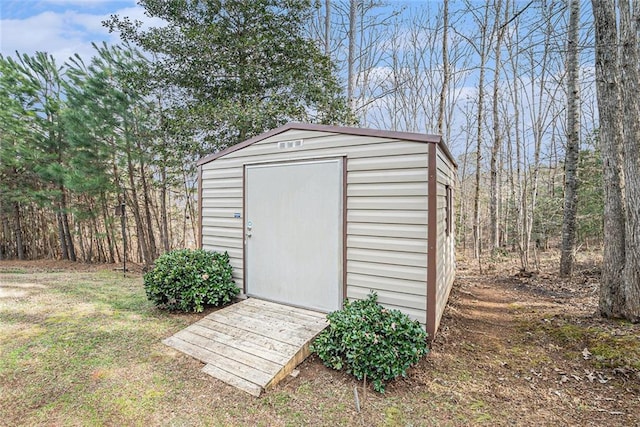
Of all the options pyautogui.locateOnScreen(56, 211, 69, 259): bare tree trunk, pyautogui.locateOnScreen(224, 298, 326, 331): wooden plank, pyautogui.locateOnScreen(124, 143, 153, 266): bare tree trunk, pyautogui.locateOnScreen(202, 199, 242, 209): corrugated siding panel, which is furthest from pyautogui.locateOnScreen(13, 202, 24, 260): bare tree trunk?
pyautogui.locateOnScreen(224, 298, 326, 331): wooden plank

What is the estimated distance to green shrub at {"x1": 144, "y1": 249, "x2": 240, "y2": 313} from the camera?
416 centimetres

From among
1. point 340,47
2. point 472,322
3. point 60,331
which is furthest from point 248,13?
point 472,322

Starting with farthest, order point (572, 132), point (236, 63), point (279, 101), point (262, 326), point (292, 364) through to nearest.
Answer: point (236, 63)
point (279, 101)
point (572, 132)
point (262, 326)
point (292, 364)

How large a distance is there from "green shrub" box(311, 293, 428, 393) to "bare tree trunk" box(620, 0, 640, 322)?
101 inches

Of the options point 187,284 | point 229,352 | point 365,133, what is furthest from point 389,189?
point 187,284

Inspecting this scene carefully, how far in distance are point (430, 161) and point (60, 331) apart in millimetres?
4578

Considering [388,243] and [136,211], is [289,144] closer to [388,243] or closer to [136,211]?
[388,243]

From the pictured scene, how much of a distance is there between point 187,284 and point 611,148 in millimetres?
5714

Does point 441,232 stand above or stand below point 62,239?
above

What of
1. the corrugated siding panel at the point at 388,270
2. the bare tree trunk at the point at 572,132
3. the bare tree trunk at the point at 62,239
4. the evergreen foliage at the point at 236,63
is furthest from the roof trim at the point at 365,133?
the bare tree trunk at the point at 62,239

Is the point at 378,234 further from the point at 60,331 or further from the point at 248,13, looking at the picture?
A: the point at 248,13

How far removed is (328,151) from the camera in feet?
12.2

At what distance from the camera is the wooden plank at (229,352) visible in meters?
2.84

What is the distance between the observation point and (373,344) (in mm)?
2775
